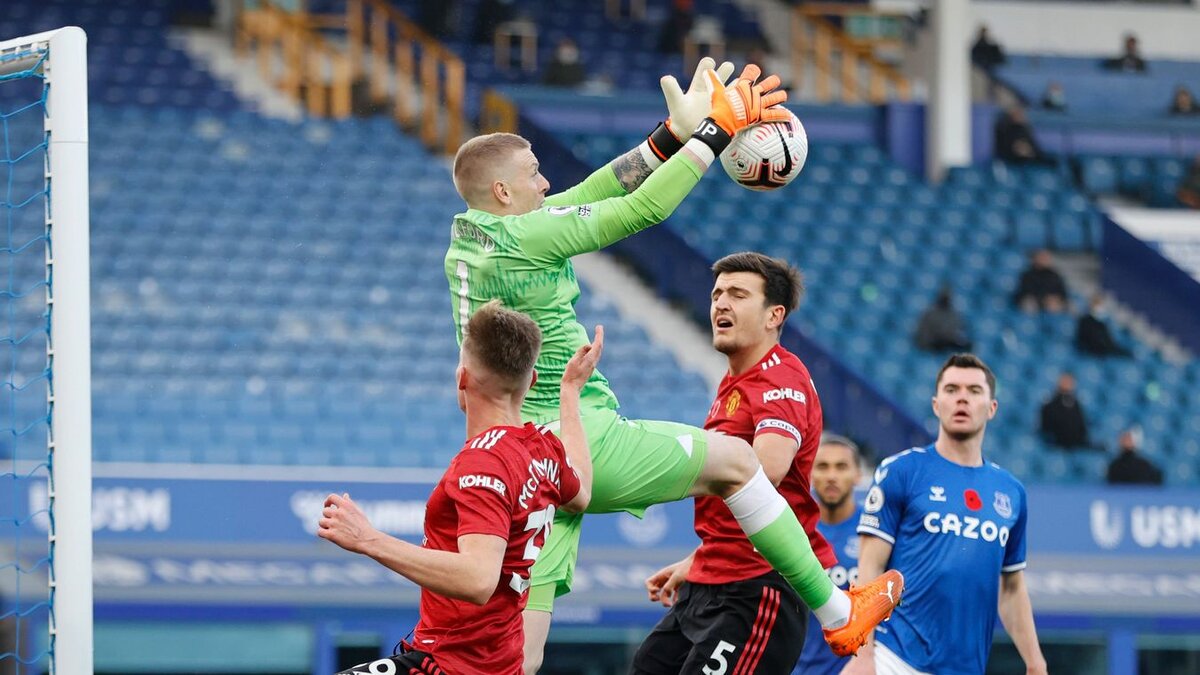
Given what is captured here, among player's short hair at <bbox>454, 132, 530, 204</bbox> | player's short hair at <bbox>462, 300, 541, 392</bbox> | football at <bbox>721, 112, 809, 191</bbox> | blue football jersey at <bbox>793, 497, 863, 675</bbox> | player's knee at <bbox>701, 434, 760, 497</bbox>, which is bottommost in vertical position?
blue football jersey at <bbox>793, 497, 863, 675</bbox>

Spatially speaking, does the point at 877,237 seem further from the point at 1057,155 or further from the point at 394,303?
the point at 394,303

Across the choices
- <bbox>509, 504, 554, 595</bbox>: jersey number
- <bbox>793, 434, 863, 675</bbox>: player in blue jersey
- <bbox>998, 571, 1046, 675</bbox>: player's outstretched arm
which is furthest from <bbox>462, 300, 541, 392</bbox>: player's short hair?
<bbox>793, 434, 863, 675</bbox>: player in blue jersey

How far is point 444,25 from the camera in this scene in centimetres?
2109

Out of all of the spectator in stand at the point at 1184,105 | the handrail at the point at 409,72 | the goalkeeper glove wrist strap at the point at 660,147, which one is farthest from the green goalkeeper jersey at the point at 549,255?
the spectator in stand at the point at 1184,105

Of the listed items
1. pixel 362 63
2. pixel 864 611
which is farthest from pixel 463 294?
pixel 362 63

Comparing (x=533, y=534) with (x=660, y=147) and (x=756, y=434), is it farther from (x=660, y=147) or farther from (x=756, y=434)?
(x=660, y=147)

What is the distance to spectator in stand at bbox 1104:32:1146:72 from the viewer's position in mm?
23578

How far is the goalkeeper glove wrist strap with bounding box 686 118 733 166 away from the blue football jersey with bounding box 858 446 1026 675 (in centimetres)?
191

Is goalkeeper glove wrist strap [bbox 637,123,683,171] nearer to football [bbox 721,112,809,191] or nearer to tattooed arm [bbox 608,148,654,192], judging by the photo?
tattooed arm [bbox 608,148,654,192]

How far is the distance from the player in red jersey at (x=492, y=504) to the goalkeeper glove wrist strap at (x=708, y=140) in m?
0.95

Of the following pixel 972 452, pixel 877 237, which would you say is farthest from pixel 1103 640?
pixel 972 452

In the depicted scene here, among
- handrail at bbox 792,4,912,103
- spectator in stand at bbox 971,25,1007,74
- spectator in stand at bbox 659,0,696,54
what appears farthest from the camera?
spectator in stand at bbox 971,25,1007,74

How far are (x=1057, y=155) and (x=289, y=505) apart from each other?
11.6m

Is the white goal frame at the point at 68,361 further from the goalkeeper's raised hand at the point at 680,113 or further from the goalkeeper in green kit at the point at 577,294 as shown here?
the goalkeeper's raised hand at the point at 680,113
